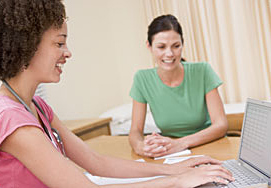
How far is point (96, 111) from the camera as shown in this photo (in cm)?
392

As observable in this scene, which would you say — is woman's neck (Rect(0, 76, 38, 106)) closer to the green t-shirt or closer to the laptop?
the laptop

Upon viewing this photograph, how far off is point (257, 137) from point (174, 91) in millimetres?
998

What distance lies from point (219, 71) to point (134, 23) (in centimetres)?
133

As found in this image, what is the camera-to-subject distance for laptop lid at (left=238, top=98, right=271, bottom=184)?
3.30 ft

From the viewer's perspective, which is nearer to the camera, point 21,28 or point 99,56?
point 21,28

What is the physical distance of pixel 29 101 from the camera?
108cm

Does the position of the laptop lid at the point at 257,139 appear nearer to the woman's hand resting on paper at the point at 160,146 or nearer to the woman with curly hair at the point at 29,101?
the woman with curly hair at the point at 29,101

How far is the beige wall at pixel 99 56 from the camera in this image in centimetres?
357

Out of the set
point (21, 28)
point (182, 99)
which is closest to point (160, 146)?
point (182, 99)

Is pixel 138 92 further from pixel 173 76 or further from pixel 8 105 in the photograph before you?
pixel 8 105

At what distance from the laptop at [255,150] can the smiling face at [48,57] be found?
630 mm

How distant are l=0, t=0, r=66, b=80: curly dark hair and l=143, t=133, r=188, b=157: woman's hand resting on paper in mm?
809

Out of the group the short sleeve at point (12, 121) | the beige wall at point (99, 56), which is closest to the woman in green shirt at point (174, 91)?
the short sleeve at point (12, 121)

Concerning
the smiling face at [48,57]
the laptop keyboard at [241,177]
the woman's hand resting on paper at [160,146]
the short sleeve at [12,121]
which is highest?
the smiling face at [48,57]
